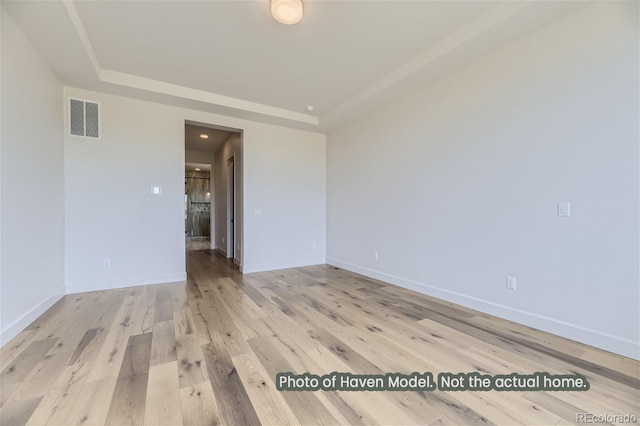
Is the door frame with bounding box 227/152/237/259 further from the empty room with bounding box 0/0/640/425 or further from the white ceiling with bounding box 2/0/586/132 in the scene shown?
the white ceiling with bounding box 2/0/586/132

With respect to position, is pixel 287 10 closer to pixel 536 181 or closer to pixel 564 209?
pixel 536 181

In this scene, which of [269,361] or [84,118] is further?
[84,118]

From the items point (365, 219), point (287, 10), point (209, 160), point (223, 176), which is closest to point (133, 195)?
point (223, 176)

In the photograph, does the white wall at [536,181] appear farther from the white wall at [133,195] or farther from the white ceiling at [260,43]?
the white wall at [133,195]

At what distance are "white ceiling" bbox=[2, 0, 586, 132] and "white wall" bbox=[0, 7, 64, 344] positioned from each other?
258 millimetres

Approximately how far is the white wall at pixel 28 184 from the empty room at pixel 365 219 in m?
0.03

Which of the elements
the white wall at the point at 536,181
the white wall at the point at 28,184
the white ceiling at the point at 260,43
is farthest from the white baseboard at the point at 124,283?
the white wall at the point at 536,181

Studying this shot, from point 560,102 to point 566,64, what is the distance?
1.00 ft

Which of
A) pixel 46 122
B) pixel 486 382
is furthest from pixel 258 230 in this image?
pixel 486 382

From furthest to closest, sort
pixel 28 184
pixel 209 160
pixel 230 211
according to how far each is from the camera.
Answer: pixel 209 160 → pixel 230 211 → pixel 28 184

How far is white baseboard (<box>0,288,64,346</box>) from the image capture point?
2.07 m

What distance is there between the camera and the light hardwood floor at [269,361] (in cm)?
140

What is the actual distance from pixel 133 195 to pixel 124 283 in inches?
48.5

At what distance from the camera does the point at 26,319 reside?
93.1 inches
